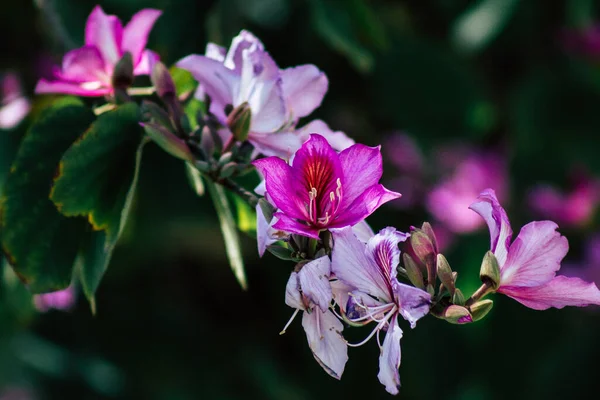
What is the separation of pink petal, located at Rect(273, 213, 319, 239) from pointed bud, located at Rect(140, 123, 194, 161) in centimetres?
12

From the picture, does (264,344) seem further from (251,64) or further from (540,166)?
(251,64)

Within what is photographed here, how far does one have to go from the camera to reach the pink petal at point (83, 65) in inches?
25.0

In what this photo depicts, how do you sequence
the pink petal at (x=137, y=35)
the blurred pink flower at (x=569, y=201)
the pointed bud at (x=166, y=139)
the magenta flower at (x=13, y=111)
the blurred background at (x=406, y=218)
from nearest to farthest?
the pointed bud at (x=166, y=139) < the pink petal at (x=137, y=35) < the magenta flower at (x=13, y=111) < the blurred background at (x=406, y=218) < the blurred pink flower at (x=569, y=201)

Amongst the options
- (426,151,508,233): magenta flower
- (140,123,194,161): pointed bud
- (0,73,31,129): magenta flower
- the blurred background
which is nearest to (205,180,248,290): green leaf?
(140,123,194,161): pointed bud

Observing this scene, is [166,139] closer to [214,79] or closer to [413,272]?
[214,79]

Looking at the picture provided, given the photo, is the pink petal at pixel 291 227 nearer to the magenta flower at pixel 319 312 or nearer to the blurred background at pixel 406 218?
the magenta flower at pixel 319 312

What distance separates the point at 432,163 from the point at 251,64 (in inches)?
52.7

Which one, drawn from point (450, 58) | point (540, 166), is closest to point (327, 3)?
point (450, 58)

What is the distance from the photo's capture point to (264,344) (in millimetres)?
2020

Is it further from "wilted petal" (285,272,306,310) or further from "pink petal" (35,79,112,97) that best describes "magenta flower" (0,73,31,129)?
"wilted petal" (285,272,306,310)

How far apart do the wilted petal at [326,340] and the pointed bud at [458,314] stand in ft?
0.21

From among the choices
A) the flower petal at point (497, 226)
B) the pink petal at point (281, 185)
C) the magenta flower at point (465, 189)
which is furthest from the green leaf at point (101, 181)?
the magenta flower at point (465, 189)

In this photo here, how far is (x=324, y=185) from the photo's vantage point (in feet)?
1.68

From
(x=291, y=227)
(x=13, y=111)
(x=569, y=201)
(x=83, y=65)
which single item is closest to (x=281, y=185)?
(x=291, y=227)
